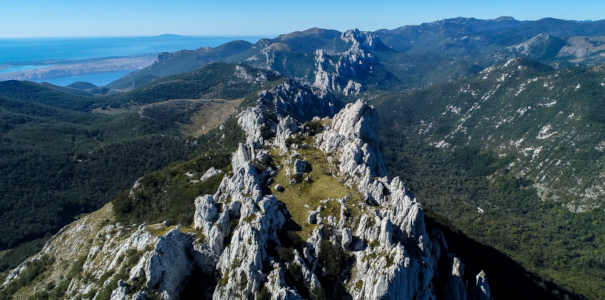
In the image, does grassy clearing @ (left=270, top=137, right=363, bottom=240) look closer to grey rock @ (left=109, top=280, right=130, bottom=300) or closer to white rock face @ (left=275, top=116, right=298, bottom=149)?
white rock face @ (left=275, top=116, right=298, bottom=149)

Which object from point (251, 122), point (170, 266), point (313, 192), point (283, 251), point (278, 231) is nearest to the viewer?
point (170, 266)

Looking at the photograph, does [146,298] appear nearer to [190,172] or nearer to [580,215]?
[190,172]

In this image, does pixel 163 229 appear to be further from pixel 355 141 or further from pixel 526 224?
pixel 526 224

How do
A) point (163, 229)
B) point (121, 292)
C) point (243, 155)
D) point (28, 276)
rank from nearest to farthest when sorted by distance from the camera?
point (121, 292) → point (163, 229) → point (28, 276) → point (243, 155)

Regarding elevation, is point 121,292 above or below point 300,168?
below

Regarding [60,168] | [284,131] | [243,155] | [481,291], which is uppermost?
[284,131]

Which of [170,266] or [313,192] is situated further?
[313,192]

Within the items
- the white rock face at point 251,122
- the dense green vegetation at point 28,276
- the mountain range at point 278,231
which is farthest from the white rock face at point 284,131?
the dense green vegetation at point 28,276

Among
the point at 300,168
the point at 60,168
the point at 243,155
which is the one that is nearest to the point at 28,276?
the point at 243,155
